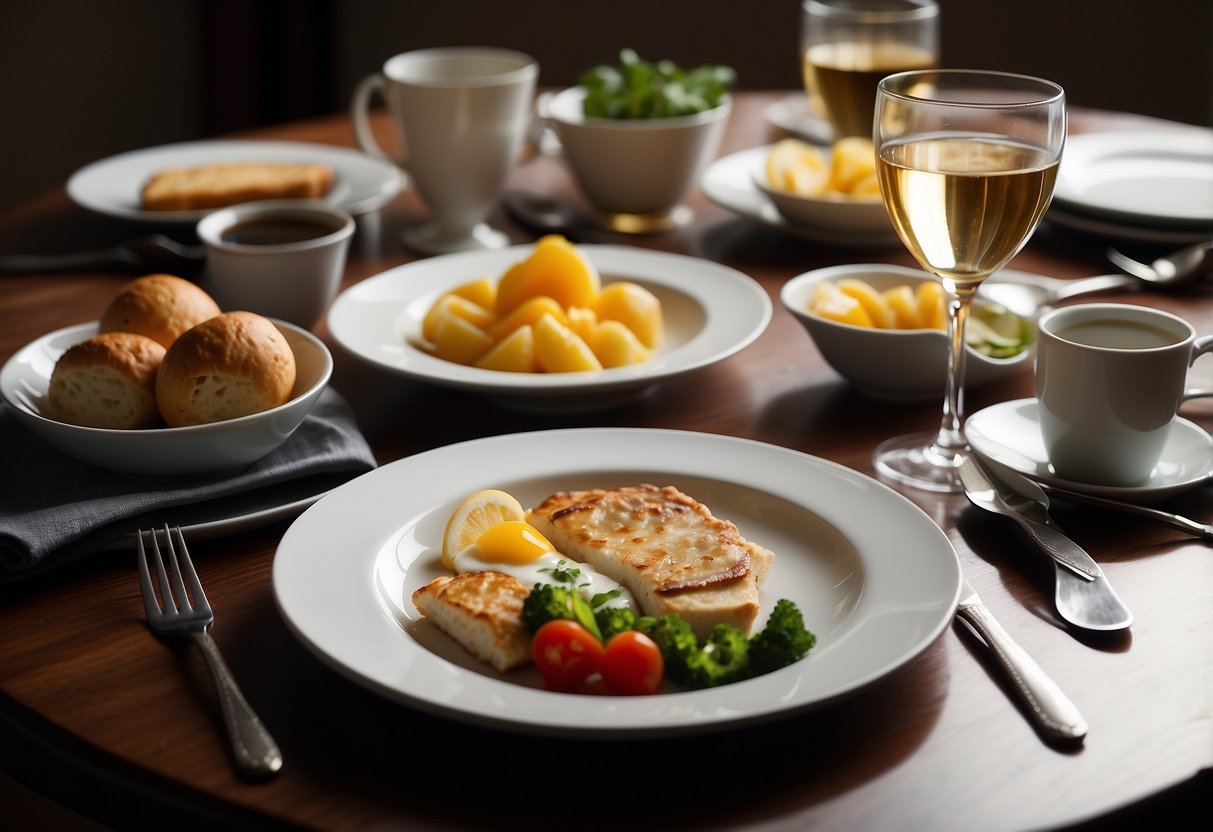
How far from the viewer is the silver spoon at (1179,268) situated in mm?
2082

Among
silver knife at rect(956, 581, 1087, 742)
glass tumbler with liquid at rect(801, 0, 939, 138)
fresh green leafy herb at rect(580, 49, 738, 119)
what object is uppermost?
glass tumbler with liquid at rect(801, 0, 939, 138)

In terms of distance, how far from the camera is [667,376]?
5.33 feet

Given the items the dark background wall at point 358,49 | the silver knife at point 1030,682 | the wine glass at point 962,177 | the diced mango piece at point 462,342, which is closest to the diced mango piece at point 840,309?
the wine glass at point 962,177

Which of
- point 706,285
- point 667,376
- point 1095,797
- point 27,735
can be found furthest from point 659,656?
point 706,285

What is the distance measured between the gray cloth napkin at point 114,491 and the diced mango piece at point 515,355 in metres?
0.23

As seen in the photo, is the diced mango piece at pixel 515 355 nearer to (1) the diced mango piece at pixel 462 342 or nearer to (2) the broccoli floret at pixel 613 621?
(1) the diced mango piece at pixel 462 342

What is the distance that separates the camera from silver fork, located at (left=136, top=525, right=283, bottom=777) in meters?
0.97

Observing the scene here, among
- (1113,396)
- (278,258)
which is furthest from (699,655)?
(278,258)

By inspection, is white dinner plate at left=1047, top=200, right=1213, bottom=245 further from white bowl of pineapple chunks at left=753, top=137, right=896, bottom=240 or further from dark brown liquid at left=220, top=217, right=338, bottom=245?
dark brown liquid at left=220, top=217, right=338, bottom=245

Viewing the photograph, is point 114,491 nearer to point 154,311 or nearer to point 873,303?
point 154,311

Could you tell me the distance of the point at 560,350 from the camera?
168cm

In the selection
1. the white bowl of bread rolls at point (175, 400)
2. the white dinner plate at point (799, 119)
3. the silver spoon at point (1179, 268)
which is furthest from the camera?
the white dinner plate at point (799, 119)

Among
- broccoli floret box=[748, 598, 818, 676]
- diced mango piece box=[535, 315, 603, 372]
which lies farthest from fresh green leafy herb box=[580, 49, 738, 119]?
broccoli floret box=[748, 598, 818, 676]

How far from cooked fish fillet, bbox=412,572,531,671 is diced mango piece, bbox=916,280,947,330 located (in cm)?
81
